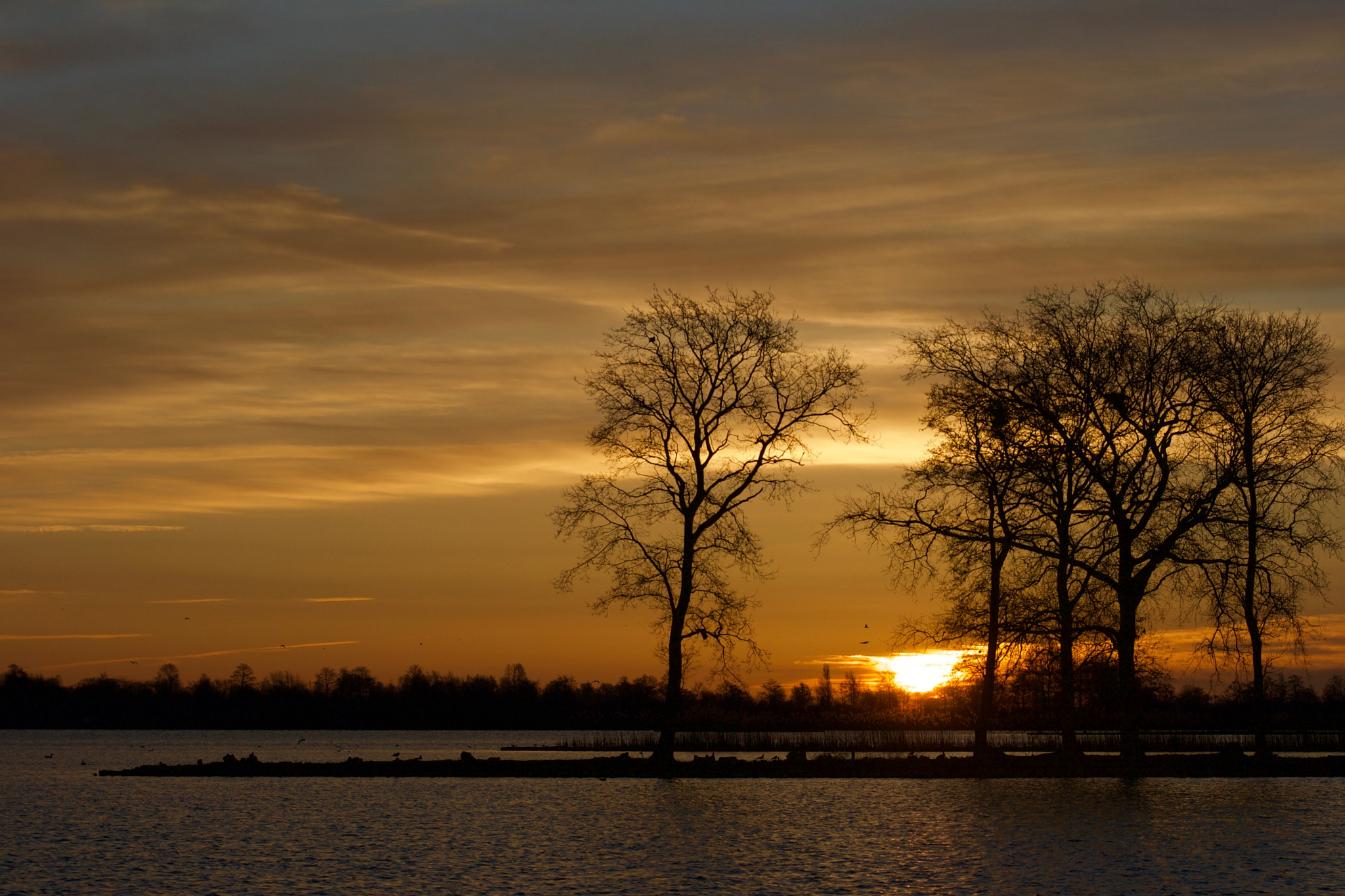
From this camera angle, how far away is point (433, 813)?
127 feet

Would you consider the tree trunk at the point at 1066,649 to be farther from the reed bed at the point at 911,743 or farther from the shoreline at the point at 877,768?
the reed bed at the point at 911,743

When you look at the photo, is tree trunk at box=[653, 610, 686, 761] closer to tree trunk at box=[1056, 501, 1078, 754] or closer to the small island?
the small island

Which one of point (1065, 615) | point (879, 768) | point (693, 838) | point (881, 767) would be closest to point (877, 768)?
point (879, 768)

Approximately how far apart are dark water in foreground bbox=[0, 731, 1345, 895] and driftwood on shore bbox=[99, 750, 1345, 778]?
27.6 inches

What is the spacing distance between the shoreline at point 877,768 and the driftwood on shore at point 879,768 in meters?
0.03

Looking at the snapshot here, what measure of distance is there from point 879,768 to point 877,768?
0.25ft

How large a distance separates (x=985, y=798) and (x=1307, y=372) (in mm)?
19012

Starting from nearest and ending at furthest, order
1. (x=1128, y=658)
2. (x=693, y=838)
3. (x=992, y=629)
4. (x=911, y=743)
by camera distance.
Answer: (x=693, y=838) < (x=1128, y=658) < (x=992, y=629) < (x=911, y=743)

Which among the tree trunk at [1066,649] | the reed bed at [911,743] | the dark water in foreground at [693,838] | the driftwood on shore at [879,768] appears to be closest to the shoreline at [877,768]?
the driftwood on shore at [879,768]

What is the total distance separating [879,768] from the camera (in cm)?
4644

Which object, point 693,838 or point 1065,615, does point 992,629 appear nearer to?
point 1065,615

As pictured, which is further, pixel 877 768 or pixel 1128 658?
pixel 877 768

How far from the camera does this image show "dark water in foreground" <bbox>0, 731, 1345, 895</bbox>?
81.1 ft

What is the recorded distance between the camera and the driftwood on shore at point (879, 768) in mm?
44906
